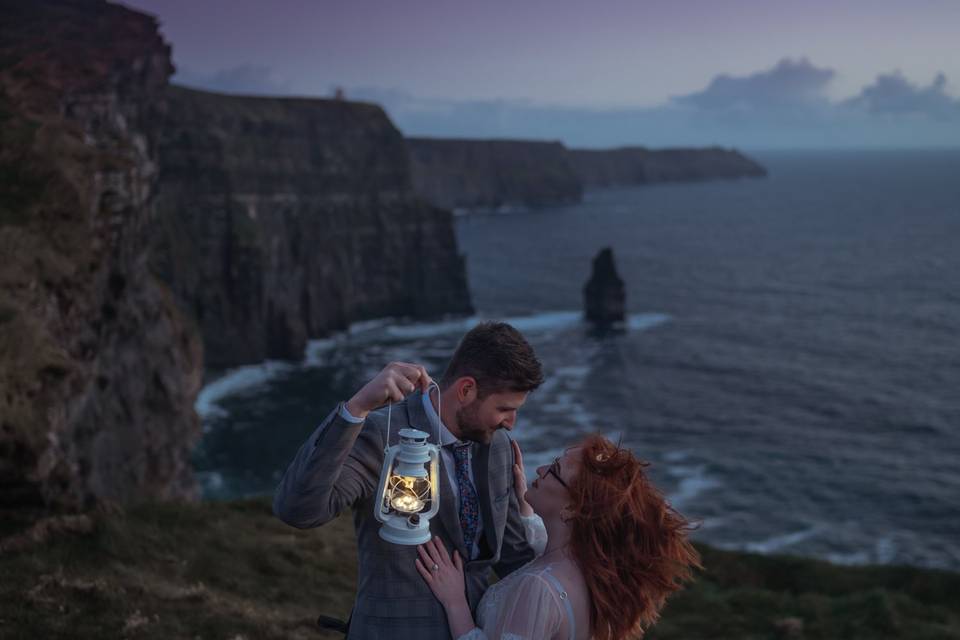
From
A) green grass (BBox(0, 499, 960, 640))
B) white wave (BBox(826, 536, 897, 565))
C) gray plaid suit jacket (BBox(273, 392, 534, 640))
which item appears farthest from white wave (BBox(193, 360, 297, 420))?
gray plaid suit jacket (BBox(273, 392, 534, 640))

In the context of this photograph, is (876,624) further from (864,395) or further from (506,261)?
(506,261)

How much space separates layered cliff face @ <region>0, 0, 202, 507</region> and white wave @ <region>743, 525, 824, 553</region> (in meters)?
22.5

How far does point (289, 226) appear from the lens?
7988cm

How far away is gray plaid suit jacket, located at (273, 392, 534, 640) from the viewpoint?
397 cm

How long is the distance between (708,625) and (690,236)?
136 metres

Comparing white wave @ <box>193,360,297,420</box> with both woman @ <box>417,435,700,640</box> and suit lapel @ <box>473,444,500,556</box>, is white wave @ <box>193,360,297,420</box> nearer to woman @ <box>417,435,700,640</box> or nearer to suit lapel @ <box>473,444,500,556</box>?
suit lapel @ <box>473,444,500,556</box>

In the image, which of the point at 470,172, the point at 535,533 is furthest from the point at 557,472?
the point at 470,172

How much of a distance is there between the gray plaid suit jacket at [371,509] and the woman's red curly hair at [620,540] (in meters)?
0.49

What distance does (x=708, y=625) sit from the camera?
12.9m

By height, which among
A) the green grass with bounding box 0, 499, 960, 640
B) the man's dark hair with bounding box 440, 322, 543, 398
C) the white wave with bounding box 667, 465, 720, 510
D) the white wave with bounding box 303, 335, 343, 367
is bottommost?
the white wave with bounding box 667, 465, 720, 510

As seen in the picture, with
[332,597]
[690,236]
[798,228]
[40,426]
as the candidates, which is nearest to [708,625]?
[332,597]

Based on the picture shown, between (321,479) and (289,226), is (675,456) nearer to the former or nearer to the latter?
(321,479)

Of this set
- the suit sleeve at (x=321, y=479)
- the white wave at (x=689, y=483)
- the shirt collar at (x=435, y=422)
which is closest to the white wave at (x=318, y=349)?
the white wave at (x=689, y=483)

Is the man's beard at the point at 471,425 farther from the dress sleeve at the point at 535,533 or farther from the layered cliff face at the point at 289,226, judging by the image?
the layered cliff face at the point at 289,226
